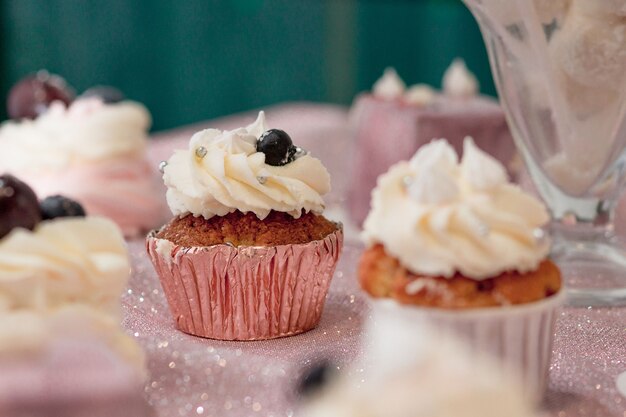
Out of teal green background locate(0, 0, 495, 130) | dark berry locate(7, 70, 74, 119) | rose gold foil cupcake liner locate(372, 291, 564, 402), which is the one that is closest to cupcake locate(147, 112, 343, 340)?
rose gold foil cupcake liner locate(372, 291, 564, 402)

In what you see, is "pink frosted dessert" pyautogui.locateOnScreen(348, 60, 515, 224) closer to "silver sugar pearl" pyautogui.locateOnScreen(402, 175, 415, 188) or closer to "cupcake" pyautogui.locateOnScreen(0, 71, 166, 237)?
"cupcake" pyautogui.locateOnScreen(0, 71, 166, 237)

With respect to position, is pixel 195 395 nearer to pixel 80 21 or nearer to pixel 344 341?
pixel 344 341

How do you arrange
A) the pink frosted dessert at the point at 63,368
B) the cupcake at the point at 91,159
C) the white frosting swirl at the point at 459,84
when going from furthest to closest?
the white frosting swirl at the point at 459,84 < the cupcake at the point at 91,159 < the pink frosted dessert at the point at 63,368

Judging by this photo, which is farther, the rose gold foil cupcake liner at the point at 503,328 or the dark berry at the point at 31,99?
the dark berry at the point at 31,99

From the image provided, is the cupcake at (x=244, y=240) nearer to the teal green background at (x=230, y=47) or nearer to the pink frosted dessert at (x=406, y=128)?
the pink frosted dessert at (x=406, y=128)

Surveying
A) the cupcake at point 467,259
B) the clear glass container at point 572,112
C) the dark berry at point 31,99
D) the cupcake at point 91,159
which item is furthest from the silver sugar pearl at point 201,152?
the dark berry at point 31,99

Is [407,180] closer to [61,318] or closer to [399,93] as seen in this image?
[61,318]

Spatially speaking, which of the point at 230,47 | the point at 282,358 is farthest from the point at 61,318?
the point at 230,47
